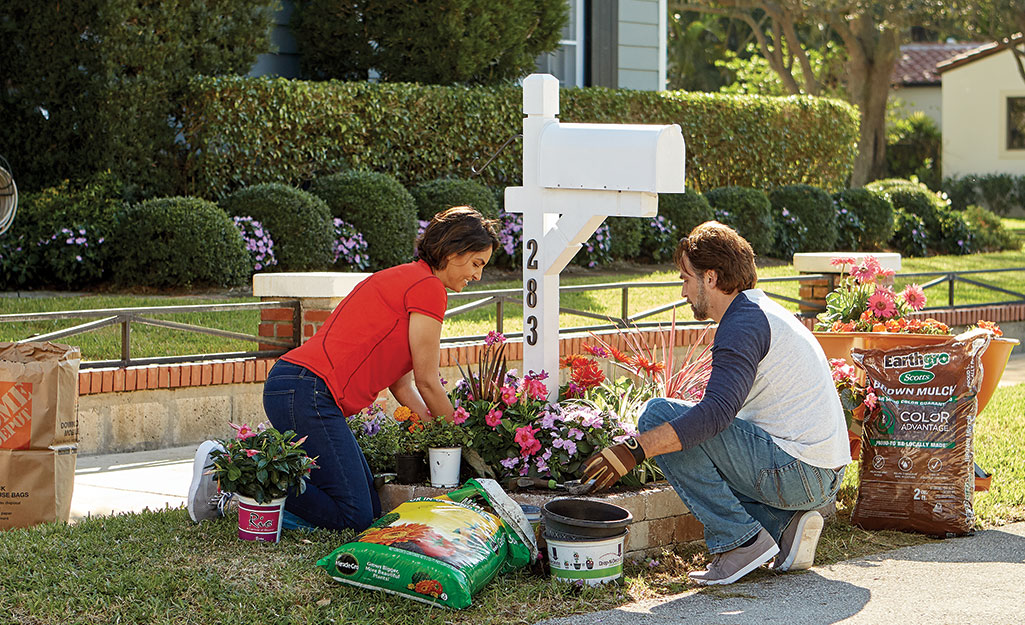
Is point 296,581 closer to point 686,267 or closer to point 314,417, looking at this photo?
point 314,417

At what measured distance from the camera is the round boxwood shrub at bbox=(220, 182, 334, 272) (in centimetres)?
1109

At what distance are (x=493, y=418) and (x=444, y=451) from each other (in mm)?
249

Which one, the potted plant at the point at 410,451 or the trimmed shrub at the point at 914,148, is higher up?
→ the trimmed shrub at the point at 914,148

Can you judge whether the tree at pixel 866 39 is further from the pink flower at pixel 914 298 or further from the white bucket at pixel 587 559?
the white bucket at pixel 587 559

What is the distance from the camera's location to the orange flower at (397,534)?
4.36 m

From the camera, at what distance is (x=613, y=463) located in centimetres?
453

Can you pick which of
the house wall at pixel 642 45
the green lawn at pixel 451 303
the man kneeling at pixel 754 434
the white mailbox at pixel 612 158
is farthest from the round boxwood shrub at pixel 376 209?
the man kneeling at pixel 754 434

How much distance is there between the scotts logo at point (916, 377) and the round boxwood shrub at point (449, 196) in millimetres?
7263

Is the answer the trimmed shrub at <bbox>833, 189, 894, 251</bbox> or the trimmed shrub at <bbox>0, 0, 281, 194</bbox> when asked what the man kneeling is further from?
the trimmed shrub at <bbox>833, 189, 894, 251</bbox>

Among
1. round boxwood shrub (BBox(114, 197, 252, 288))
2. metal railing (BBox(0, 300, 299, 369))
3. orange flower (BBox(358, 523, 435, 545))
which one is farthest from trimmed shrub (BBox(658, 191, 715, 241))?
orange flower (BBox(358, 523, 435, 545))

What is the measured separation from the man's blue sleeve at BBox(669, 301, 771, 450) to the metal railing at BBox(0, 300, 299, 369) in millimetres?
3717

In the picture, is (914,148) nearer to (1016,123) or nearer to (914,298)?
(1016,123)

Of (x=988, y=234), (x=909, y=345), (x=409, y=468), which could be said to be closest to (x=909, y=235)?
(x=988, y=234)

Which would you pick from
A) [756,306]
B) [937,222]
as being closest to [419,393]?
[756,306]
